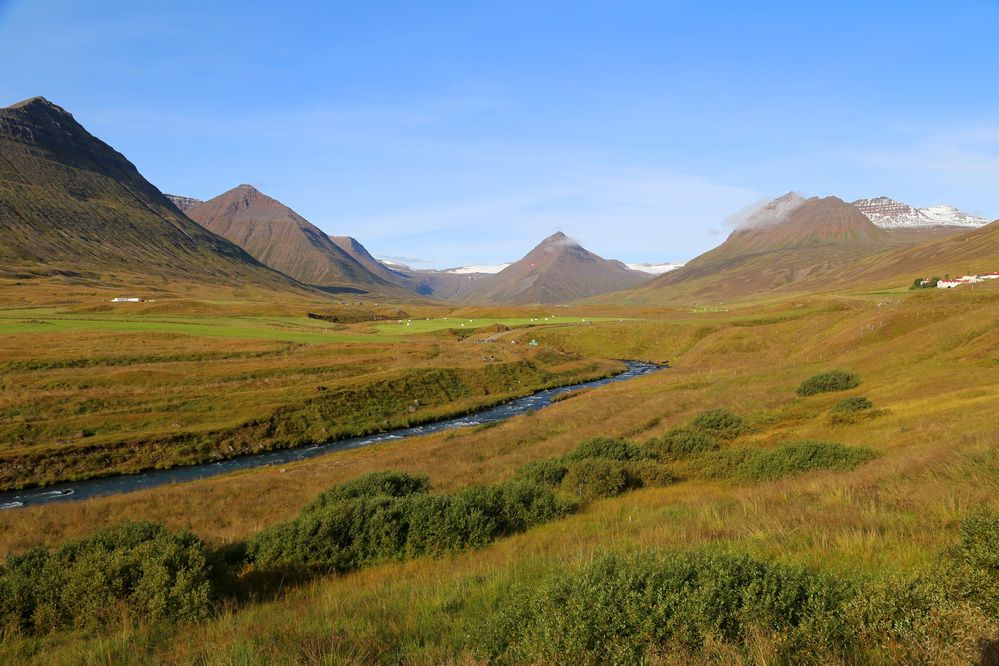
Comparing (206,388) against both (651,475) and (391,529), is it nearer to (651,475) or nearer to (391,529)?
(391,529)

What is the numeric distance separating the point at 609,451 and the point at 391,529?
39.2ft

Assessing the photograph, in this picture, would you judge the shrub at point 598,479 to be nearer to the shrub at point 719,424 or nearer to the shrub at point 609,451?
the shrub at point 609,451

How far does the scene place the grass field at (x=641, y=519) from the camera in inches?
244

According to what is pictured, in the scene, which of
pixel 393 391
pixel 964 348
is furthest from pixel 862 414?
pixel 393 391

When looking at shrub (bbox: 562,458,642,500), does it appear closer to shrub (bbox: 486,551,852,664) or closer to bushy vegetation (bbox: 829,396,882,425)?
shrub (bbox: 486,551,852,664)

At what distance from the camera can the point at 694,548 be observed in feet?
25.5

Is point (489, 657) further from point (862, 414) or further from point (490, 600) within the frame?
point (862, 414)

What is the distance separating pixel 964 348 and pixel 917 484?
3350 centimetres

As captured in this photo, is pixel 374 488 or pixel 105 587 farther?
pixel 374 488

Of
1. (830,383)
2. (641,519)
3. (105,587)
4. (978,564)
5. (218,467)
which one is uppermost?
(978,564)

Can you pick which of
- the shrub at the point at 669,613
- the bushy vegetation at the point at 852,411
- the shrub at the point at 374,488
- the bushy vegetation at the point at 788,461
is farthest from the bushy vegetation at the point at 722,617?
the bushy vegetation at the point at 852,411

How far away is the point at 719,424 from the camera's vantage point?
28422 mm

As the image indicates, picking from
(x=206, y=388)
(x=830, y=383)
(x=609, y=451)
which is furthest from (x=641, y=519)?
(x=206, y=388)

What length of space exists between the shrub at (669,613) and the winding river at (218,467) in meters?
36.8
